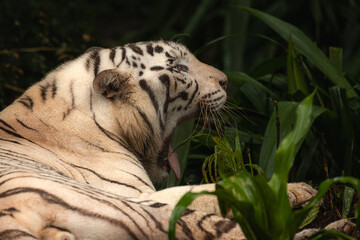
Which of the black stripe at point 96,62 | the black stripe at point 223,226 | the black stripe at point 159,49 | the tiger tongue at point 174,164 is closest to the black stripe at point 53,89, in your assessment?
the black stripe at point 96,62

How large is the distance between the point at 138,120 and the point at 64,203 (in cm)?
89

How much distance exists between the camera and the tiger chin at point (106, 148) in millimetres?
2053

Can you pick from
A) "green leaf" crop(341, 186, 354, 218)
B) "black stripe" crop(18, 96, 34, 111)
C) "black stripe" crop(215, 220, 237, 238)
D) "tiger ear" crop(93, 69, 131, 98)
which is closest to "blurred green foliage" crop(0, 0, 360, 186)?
"green leaf" crop(341, 186, 354, 218)

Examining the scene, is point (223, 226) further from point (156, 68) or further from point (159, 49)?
point (159, 49)

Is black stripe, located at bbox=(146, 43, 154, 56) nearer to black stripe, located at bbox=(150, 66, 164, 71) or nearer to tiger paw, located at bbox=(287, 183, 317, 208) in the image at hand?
black stripe, located at bbox=(150, 66, 164, 71)

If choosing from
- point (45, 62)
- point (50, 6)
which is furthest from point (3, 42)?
point (50, 6)

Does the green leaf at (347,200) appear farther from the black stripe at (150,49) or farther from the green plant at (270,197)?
the black stripe at (150,49)

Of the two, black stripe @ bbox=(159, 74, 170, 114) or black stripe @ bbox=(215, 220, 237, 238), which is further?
black stripe @ bbox=(159, 74, 170, 114)

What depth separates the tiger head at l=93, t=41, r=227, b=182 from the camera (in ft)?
9.40

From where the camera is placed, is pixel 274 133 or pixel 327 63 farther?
pixel 327 63

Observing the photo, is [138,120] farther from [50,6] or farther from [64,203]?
[50,6]

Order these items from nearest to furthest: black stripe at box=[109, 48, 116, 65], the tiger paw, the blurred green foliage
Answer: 1. the tiger paw
2. black stripe at box=[109, 48, 116, 65]
3. the blurred green foliage

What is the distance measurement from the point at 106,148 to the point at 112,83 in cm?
31

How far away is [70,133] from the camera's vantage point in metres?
2.75
